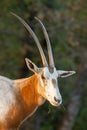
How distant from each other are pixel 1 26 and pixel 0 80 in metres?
8.42

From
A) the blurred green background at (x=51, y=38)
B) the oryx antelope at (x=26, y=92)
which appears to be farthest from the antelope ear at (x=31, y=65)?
the blurred green background at (x=51, y=38)

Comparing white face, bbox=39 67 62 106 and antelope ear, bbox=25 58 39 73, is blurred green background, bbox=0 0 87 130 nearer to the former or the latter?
antelope ear, bbox=25 58 39 73

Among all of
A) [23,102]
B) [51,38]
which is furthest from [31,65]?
[51,38]

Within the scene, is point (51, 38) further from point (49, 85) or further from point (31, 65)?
point (49, 85)

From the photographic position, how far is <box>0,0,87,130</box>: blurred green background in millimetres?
21359

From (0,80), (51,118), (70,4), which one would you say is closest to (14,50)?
(70,4)

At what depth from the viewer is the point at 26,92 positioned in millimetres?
13898

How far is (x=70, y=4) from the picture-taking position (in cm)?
2205

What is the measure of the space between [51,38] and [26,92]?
819 cm

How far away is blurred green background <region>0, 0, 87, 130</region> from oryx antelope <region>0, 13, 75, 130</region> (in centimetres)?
729

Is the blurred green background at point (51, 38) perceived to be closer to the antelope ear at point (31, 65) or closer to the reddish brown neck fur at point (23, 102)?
the reddish brown neck fur at point (23, 102)

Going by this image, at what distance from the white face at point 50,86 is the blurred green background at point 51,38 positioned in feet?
25.5

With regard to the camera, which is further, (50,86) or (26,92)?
(26,92)

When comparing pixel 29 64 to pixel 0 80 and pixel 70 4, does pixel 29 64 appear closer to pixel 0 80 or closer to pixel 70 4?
pixel 0 80
